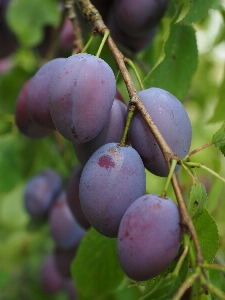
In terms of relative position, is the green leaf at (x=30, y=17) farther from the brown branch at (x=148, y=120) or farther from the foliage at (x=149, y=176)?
the brown branch at (x=148, y=120)

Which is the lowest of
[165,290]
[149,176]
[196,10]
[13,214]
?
[13,214]

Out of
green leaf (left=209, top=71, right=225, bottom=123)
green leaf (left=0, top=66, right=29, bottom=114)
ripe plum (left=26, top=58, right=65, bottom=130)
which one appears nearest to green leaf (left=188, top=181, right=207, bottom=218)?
ripe plum (left=26, top=58, right=65, bottom=130)

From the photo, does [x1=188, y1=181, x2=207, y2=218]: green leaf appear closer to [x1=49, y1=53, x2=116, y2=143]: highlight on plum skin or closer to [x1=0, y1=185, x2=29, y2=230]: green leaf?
[x1=49, y1=53, x2=116, y2=143]: highlight on plum skin

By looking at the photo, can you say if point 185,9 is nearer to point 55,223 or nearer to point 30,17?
point 30,17

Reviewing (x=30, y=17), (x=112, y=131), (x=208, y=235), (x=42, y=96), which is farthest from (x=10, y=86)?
(x=208, y=235)

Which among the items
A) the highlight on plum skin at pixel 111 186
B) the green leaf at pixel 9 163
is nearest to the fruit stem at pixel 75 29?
the highlight on plum skin at pixel 111 186

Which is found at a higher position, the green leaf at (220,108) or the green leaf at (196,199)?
the green leaf at (196,199)

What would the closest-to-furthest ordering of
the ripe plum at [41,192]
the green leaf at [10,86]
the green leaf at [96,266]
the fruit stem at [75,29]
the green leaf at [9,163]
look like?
the fruit stem at [75,29] → the green leaf at [96,266] → the green leaf at [9,163] → the ripe plum at [41,192] → the green leaf at [10,86]
